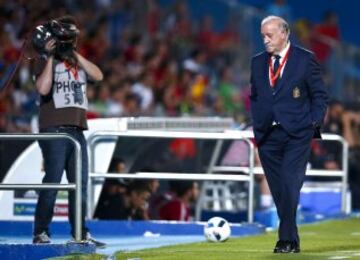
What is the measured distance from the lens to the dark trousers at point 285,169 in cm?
1284

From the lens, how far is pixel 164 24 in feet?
97.1

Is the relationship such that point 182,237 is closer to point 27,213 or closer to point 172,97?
point 27,213

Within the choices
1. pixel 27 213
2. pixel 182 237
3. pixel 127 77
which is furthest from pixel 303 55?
pixel 127 77

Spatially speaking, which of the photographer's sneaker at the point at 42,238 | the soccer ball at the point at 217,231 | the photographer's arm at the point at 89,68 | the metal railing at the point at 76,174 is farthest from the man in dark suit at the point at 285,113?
the photographer's sneaker at the point at 42,238

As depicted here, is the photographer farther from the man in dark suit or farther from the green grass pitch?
the man in dark suit

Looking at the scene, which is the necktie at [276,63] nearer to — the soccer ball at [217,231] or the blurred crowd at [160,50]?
the soccer ball at [217,231]

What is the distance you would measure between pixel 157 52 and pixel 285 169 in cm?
1564

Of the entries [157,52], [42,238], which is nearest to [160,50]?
[157,52]

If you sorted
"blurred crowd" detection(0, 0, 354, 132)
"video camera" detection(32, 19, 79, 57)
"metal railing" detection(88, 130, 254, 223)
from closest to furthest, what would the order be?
"video camera" detection(32, 19, 79, 57)
"metal railing" detection(88, 130, 254, 223)
"blurred crowd" detection(0, 0, 354, 132)

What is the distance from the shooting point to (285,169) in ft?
42.3

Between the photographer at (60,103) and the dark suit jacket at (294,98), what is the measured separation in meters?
2.00

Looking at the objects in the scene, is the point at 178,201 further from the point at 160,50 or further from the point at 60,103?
the point at 160,50

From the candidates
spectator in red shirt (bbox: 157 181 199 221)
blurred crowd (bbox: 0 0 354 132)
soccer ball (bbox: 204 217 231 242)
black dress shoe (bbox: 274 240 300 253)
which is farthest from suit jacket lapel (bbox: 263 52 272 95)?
blurred crowd (bbox: 0 0 354 132)

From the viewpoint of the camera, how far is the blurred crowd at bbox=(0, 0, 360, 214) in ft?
81.7
